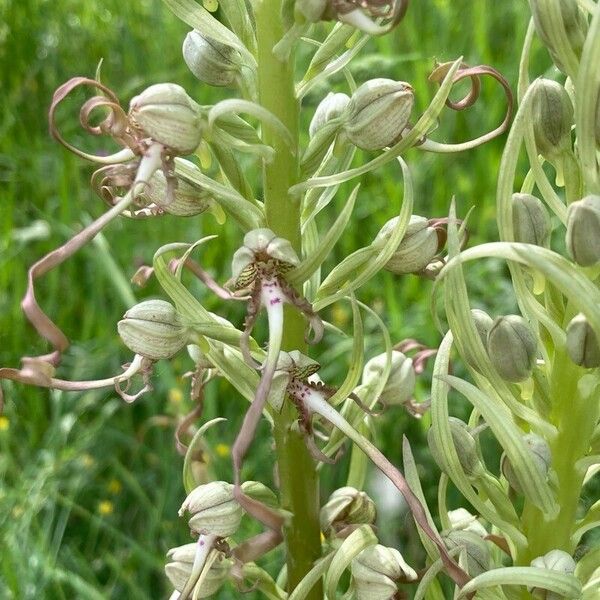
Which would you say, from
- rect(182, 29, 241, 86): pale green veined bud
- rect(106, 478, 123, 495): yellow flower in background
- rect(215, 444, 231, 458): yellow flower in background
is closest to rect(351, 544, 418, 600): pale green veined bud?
A: rect(182, 29, 241, 86): pale green veined bud

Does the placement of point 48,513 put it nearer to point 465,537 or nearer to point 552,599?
point 465,537

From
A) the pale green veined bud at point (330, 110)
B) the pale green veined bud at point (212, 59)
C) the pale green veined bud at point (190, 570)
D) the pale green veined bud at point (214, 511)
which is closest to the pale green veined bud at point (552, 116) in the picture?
the pale green veined bud at point (330, 110)

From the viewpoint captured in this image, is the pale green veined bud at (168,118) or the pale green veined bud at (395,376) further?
the pale green veined bud at (395,376)

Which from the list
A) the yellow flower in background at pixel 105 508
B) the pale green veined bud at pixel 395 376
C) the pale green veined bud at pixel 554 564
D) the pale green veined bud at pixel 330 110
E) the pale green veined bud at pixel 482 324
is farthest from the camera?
the yellow flower in background at pixel 105 508

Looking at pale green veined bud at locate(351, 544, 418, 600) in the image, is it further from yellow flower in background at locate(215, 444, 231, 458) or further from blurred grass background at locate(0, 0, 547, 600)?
yellow flower in background at locate(215, 444, 231, 458)

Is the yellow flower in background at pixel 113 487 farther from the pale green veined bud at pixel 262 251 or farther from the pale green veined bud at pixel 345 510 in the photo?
the pale green veined bud at pixel 262 251
